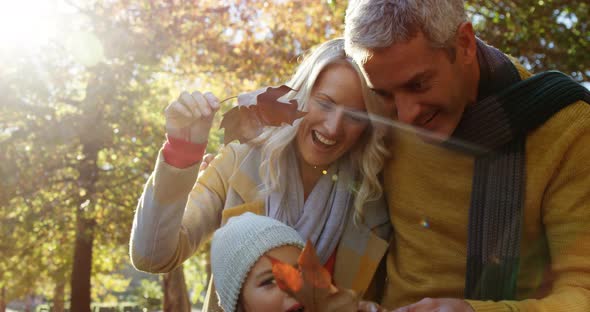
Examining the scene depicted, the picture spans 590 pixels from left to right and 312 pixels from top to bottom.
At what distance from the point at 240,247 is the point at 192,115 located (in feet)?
1.56

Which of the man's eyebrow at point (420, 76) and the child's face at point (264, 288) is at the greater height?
the man's eyebrow at point (420, 76)

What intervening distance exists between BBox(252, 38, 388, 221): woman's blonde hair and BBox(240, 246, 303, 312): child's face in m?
0.56

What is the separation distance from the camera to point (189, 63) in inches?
527

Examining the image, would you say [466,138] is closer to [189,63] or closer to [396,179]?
A: [396,179]

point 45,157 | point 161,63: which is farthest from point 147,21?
point 45,157

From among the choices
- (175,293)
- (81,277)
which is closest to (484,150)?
(81,277)

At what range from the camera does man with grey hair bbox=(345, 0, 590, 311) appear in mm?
2350

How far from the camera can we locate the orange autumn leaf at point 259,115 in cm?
191

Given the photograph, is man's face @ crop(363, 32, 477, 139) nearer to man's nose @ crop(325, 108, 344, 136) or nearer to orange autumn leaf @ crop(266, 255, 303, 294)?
man's nose @ crop(325, 108, 344, 136)

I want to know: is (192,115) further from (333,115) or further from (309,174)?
(309,174)

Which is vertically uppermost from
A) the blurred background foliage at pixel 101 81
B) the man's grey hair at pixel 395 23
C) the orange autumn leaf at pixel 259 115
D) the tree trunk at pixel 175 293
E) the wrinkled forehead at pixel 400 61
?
the man's grey hair at pixel 395 23

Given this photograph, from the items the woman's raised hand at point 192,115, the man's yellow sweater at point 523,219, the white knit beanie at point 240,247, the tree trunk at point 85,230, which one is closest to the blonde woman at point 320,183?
the man's yellow sweater at point 523,219

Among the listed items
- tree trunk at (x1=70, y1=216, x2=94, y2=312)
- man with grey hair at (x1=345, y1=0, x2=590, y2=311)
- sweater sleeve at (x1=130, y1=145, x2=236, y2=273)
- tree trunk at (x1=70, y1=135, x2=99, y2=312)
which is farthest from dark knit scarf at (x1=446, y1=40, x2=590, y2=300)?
tree trunk at (x1=70, y1=216, x2=94, y2=312)

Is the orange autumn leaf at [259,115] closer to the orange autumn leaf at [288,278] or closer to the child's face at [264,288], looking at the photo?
the child's face at [264,288]
